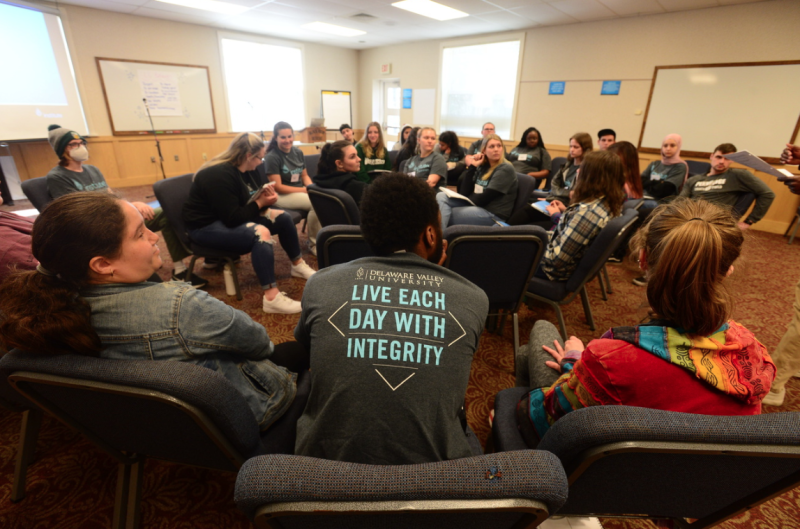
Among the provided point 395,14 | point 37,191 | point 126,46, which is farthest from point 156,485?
point 126,46

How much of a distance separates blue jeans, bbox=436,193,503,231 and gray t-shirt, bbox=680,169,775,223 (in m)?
1.83

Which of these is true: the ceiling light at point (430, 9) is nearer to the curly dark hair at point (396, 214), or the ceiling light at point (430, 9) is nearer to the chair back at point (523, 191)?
the chair back at point (523, 191)

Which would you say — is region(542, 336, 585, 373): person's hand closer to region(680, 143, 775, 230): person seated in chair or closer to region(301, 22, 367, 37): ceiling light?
region(680, 143, 775, 230): person seated in chair

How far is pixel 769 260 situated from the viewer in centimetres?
398

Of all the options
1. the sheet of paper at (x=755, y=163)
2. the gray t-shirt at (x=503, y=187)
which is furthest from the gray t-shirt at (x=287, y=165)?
the sheet of paper at (x=755, y=163)

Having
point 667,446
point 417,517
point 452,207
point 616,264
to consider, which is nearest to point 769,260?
point 616,264

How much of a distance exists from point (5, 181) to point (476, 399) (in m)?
7.07

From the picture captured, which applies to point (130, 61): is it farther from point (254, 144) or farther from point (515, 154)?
point (515, 154)

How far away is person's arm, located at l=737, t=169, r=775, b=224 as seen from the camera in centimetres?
301

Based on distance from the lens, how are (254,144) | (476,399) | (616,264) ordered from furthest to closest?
(616,264), (254,144), (476,399)

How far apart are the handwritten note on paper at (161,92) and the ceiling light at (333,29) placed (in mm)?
2655

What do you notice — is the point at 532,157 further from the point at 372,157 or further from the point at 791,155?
the point at 791,155

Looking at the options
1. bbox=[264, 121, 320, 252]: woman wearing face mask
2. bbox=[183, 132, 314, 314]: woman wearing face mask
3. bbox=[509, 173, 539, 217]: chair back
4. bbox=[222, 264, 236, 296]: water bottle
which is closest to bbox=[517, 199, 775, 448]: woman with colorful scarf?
bbox=[183, 132, 314, 314]: woman wearing face mask

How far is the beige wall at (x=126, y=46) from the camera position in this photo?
18.7ft
